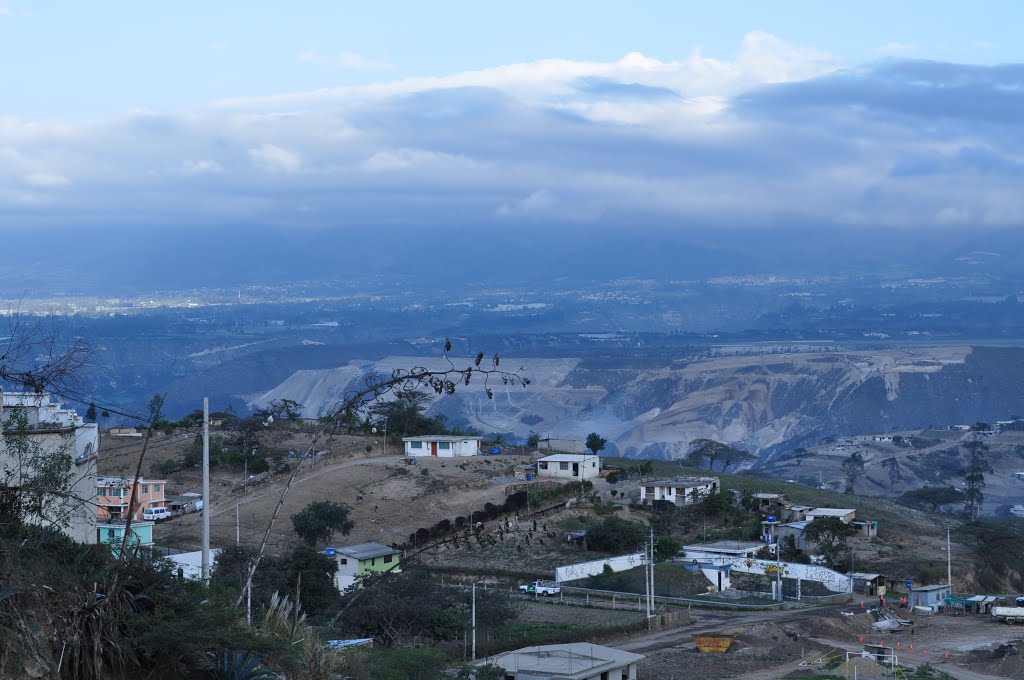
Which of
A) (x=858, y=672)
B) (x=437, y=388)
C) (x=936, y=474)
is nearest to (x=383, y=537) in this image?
(x=858, y=672)

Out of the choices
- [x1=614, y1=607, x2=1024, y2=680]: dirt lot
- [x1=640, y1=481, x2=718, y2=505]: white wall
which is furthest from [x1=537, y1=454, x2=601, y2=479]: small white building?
[x1=614, y1=607, x2=1024, y2=680]: dirt lot

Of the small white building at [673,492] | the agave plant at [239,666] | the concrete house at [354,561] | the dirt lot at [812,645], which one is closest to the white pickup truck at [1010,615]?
the dirt lot at [812,645]

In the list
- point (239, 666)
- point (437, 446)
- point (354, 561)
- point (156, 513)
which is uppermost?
point (239, 666)

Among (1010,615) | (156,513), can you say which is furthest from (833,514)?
(156,513)

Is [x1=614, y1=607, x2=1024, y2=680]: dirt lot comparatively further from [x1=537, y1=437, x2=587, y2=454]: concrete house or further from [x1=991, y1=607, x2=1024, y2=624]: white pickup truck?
[x1=537, y1=437, x2=587, y2=454]: concrete house

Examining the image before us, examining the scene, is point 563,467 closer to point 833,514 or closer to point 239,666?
point 833,514

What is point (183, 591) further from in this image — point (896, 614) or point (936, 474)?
point (936, 474)
